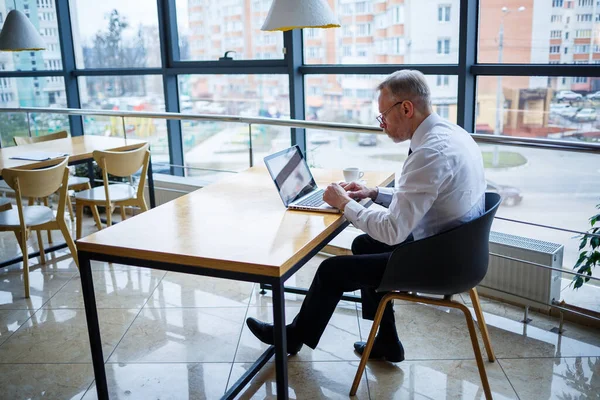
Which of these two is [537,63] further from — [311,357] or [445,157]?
[311,357]

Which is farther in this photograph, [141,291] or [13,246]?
[13,246]

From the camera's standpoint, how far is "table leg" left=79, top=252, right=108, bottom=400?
6.79ft

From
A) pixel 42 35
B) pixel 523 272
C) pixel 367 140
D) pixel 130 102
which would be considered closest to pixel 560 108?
pixel 523 272

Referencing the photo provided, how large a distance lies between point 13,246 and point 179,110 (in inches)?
73.1

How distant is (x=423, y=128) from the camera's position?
84.2 inches

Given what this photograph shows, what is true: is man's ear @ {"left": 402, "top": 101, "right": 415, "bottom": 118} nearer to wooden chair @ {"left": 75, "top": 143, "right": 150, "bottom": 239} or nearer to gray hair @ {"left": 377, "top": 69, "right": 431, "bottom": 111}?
gray hair @ {"left": 377, "top": 69, "right": 431, "bottom": 111}

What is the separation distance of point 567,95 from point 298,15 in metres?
1.90

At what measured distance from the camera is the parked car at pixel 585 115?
3.39 meters

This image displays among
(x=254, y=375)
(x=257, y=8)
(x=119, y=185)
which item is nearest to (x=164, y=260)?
(x=254, y=375)

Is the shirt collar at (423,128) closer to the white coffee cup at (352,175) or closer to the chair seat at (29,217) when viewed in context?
the white coffee cup at (352,175)

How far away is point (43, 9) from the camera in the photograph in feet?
19.9

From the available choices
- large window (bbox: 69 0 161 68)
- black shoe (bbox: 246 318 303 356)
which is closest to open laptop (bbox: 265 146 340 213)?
black shoe (bbox: 246 318 303 356)

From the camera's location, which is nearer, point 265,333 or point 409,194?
point 409,194

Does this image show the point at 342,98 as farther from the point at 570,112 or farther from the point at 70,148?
the point at 70,148
